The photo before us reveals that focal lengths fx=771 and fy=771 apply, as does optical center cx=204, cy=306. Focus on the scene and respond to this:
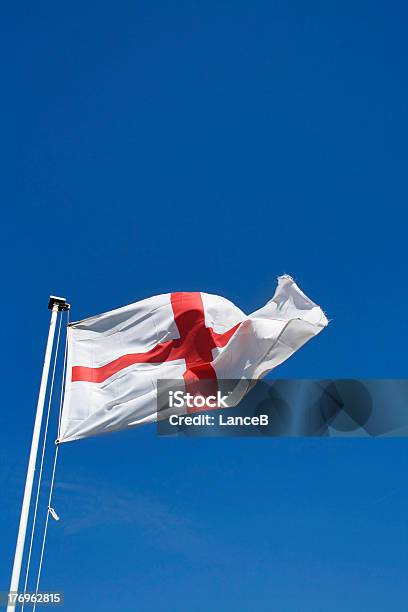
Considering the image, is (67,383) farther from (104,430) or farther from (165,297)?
(165,297)

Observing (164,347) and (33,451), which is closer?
(33,451)

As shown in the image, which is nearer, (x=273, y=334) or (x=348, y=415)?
(x=273, y=334)

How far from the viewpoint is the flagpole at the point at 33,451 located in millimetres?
15492

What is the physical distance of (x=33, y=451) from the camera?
16734mm

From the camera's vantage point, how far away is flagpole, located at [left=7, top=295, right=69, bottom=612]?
15.5m

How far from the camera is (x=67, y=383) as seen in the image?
18688mm

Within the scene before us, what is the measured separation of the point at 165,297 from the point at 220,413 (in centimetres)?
348

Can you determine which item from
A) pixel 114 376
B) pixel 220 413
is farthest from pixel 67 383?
pixel 220 413

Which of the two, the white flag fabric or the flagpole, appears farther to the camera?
the white flag fabric

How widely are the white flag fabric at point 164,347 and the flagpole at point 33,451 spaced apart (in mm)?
850

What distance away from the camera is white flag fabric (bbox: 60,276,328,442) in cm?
1855

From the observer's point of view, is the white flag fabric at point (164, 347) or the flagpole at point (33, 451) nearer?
the flagpole at point (33, 451)

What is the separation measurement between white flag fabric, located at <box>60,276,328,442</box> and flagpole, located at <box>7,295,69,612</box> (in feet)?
2.79

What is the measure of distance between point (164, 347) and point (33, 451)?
15.4 feet
